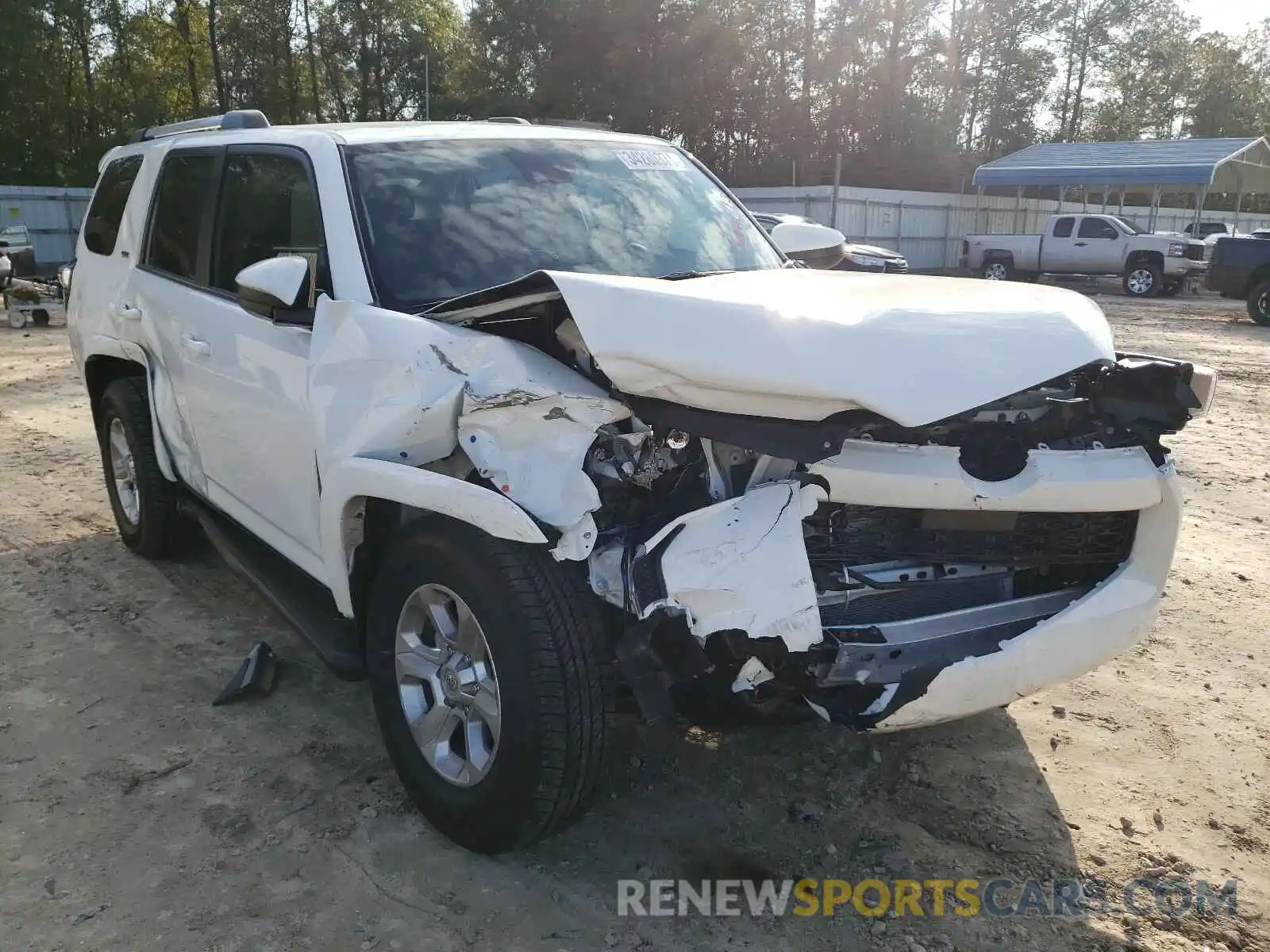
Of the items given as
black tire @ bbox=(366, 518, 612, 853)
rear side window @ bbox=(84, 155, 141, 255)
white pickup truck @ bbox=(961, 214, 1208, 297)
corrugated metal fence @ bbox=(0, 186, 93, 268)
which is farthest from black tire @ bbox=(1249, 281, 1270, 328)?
corrugated metal fence @ bbox=(0, 186, 93, 268)

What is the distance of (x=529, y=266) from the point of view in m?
3.29

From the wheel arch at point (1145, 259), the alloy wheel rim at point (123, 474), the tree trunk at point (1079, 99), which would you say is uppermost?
the tree trunk at point (1079, 99)

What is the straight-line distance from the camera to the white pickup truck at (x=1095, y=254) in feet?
76.7

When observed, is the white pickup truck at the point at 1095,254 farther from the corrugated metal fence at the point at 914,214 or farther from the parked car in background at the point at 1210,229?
the parked car in background at the point at 1210,229

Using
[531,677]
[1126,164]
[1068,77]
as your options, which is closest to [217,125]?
[531,677]

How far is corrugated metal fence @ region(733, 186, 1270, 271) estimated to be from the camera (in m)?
26.6

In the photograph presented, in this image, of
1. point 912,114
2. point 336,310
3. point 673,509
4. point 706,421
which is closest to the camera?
point 706,421

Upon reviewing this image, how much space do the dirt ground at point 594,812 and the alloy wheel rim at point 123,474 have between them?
2.55 ft

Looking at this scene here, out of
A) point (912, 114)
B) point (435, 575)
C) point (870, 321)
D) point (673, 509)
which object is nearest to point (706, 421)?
point (673, 509)

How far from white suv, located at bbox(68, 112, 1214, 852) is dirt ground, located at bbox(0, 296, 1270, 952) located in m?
0.31

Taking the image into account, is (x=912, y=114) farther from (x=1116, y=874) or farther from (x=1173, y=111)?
(x=1116, y=874)

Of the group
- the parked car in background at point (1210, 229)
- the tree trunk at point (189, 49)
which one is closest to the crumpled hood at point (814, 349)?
the parked car in background at point (1210, 229)

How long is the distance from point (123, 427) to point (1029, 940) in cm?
439

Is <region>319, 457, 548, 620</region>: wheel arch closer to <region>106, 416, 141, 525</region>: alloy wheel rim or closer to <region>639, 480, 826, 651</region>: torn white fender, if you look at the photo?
<region>639, 480, 826, 651</region>: torn white fender
